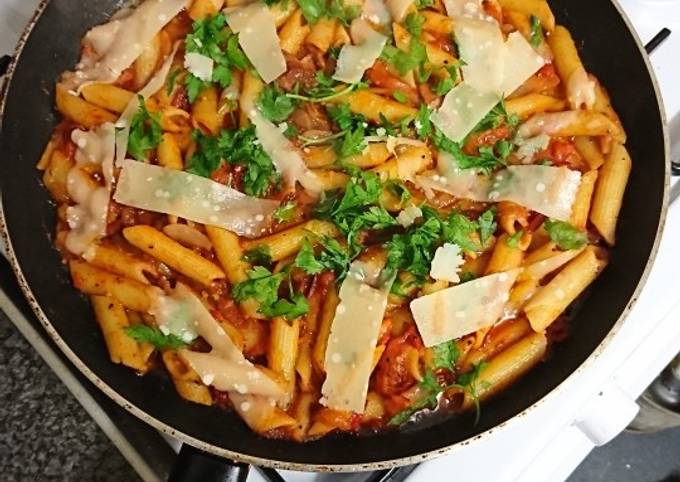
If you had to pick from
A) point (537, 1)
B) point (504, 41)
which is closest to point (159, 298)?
point (504, 41)

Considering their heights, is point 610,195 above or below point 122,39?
above

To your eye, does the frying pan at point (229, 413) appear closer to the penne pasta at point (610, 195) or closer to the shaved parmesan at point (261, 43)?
the penne pasta at point (610, 195)

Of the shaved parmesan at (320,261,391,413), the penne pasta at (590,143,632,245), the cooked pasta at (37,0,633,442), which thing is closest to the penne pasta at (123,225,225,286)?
the cooked pasta at (37,0,633,442)

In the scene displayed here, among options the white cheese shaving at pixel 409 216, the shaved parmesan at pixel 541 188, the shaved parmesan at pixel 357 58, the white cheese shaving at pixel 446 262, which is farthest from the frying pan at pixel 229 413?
the shaved parmesan at pixel 357 58

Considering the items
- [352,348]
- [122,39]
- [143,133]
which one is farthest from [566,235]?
[122,39]

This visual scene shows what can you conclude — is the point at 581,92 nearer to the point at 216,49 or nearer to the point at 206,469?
the point at 216,49
